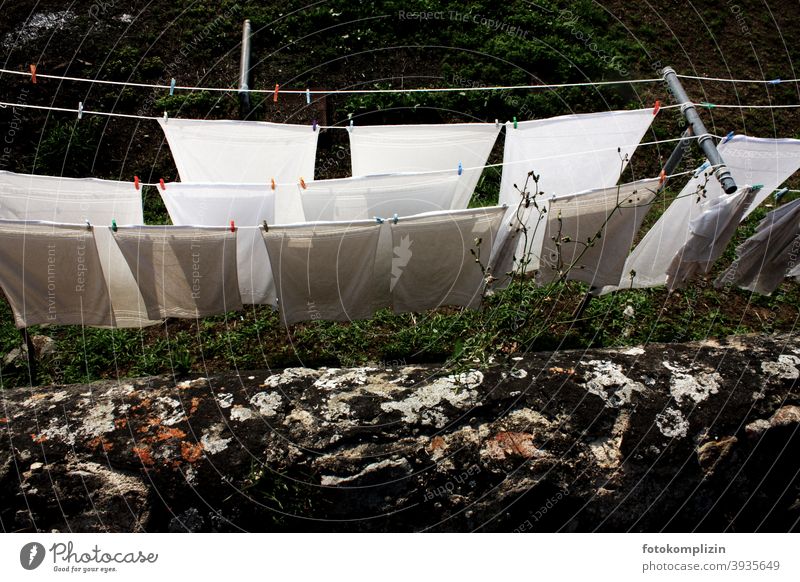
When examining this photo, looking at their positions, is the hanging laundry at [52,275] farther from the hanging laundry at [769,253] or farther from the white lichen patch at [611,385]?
the hanging laundry at [769,253]

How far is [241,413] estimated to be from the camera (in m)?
4.93

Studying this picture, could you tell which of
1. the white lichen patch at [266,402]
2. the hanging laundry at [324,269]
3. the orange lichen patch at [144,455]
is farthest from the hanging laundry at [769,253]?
the orange lichen patch at [144,455]

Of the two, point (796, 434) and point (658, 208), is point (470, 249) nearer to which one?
point (796, 434)

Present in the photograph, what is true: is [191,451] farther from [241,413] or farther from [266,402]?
[266,402]

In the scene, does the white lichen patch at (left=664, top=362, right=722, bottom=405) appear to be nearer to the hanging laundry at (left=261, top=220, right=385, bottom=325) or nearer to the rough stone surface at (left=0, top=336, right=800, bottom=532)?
the rough stone surface at (left=0, top=336, right=800, bottom=532)

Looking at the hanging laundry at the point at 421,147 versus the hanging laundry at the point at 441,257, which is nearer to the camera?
the hanging laundry at the point at 441,257

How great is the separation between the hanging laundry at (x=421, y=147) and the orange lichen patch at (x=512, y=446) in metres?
2.46

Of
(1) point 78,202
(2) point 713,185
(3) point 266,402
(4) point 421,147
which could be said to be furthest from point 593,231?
(1) point 78,202

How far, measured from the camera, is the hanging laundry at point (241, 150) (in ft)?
21.5

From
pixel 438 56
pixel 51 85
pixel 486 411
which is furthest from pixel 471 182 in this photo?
pixel 51 85

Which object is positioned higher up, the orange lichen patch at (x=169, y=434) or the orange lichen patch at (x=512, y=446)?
Answer: the orange lichen patch at (x=512, y=446)

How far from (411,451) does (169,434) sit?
5.53 feet
